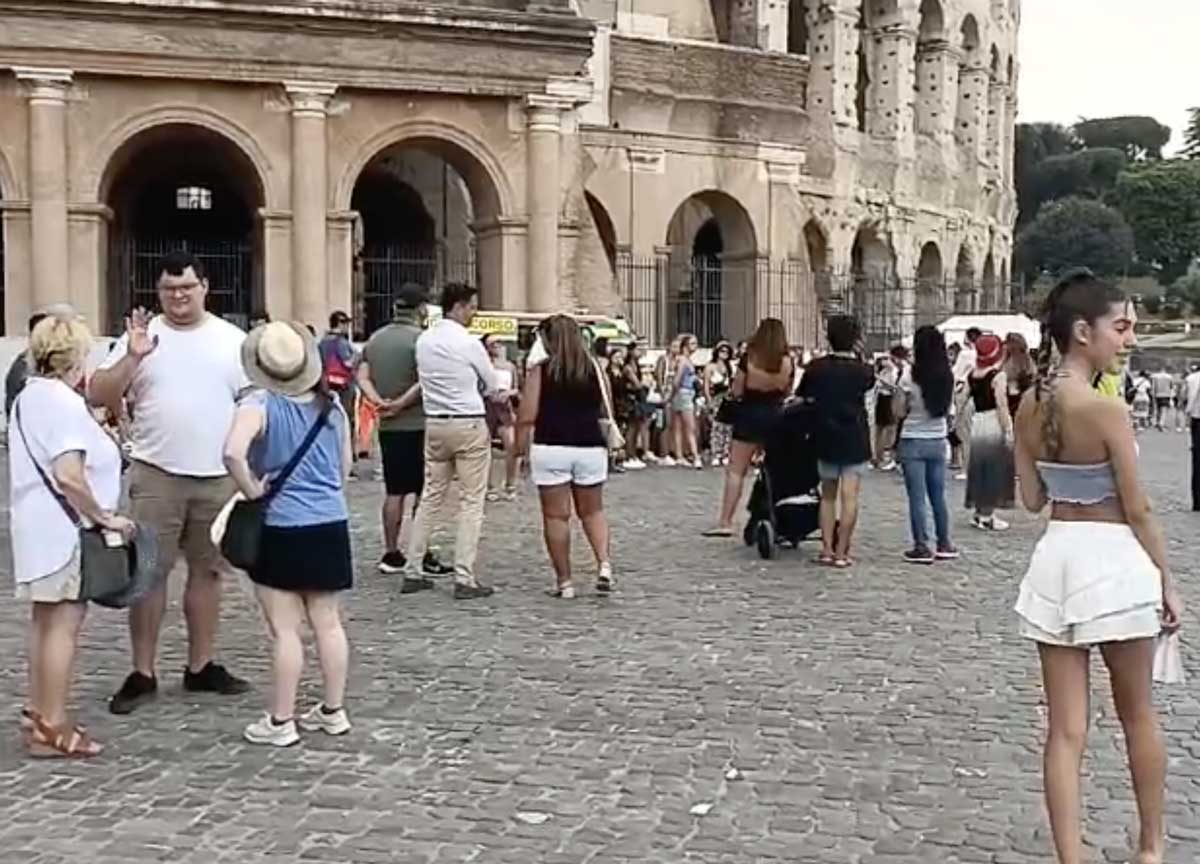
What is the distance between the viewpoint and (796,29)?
39.7 metres

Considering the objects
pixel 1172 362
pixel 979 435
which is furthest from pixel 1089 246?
pixel 979 435

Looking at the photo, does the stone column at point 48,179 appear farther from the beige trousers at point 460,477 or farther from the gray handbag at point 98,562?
the gray handbag at point 98,562

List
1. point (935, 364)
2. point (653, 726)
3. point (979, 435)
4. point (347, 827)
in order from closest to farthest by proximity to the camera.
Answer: point (347, 827) < point (653, 726) < point (935, 364) < point (979, 435)

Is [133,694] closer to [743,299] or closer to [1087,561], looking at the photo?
[1087,561]

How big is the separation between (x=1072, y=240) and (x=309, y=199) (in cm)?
6751

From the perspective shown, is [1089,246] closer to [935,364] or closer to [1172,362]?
[1172,362]

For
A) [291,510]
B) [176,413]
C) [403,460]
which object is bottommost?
[403,460]

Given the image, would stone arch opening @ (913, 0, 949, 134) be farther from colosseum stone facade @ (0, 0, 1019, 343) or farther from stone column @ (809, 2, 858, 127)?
stone column @ (809, 2, 858, 127)

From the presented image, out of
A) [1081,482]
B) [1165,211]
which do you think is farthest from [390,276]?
[1165,211]

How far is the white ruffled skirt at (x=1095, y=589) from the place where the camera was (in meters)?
4.80

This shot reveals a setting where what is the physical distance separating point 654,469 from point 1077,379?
15.6 m

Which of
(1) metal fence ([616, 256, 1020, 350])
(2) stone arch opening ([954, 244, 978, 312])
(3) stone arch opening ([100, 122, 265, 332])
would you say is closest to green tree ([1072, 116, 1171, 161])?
(2) stone arch opening ([954, 244, 978, 312])

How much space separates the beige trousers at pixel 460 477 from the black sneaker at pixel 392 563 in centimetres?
87

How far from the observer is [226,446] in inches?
257
